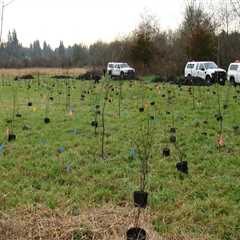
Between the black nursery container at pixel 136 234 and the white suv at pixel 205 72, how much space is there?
23.1 metres

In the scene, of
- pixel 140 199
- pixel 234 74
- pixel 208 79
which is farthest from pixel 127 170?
pixel 208 79

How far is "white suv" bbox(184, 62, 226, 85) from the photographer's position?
2714 centimetres

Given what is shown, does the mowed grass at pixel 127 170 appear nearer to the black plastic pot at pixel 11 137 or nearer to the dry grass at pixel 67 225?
the black plastic pot at pixel 11 137

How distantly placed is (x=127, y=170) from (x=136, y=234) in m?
2.83

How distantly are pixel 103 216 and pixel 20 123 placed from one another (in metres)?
7.17

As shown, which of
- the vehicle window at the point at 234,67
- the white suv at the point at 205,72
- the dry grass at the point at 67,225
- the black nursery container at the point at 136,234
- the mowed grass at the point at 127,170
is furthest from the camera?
the white suv at the point at 205,72

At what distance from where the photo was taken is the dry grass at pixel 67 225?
12.5 feet

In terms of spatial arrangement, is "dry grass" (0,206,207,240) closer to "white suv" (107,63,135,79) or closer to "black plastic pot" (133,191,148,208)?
"black plastic pot" (133,191,148,208)

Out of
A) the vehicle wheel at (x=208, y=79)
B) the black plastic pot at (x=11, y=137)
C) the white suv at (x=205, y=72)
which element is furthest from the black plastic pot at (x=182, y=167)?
the white suv at (x=205, y=72)

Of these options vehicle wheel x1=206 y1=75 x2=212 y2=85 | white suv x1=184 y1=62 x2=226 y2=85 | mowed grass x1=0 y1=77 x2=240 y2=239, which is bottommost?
mowed grass x1=0 y1=77 x2=240 y2=239

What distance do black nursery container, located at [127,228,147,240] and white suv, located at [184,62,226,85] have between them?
75.8 feet

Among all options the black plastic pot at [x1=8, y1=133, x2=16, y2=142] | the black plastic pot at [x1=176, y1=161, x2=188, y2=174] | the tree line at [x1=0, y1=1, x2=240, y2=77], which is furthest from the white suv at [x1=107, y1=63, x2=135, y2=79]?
the black plastic pot at [x1=176, y1=161, x2=188, y2=174]

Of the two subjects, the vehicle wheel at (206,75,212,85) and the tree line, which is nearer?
the vehicle wheel at (206,75,212,85)

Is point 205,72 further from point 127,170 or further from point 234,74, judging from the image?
point 127,170
